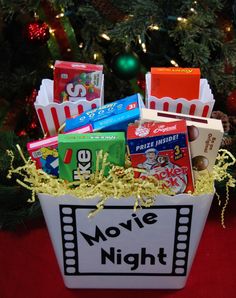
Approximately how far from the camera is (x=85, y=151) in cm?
81

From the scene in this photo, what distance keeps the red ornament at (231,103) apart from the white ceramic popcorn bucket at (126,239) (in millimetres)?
611

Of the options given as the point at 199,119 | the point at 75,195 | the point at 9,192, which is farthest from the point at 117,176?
the point at 9,192

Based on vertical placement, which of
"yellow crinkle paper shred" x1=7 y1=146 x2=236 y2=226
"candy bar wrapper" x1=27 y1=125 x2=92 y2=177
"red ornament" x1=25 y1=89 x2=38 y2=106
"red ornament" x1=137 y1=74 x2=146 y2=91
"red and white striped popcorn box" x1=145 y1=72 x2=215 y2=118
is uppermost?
"red and white striped popcorn box" x1=145 y1=72 x2=215 y2=118

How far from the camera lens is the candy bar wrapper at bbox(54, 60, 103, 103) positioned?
100 cm

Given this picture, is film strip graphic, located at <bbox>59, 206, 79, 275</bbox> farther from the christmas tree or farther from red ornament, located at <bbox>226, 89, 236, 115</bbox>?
red ornament, located at <bbox>226, 89, 236, 115</bbox>

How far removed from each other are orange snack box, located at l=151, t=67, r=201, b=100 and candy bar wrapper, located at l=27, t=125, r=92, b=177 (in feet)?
0.63

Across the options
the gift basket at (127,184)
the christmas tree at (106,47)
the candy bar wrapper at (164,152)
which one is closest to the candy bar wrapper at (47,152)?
the gift basket at (127,184)

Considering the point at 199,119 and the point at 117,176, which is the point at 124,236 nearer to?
the point at 117,176

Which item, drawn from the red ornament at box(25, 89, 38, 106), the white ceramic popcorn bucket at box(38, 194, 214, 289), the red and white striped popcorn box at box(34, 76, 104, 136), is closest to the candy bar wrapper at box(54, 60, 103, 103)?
the red and white striped popcorn box at box(34, 76, 104, 136)

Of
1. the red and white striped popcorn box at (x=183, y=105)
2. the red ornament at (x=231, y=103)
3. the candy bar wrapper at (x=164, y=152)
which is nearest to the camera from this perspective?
the candy bar wrapper at (x=164, y=152)

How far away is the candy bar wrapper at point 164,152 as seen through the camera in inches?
31.3

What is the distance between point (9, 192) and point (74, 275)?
0.31m

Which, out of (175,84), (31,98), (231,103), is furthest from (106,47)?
(175,84)

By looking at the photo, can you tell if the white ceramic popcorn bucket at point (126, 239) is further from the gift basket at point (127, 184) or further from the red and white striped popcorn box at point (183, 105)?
the red and white striped popcorn box at point (183, 105)
